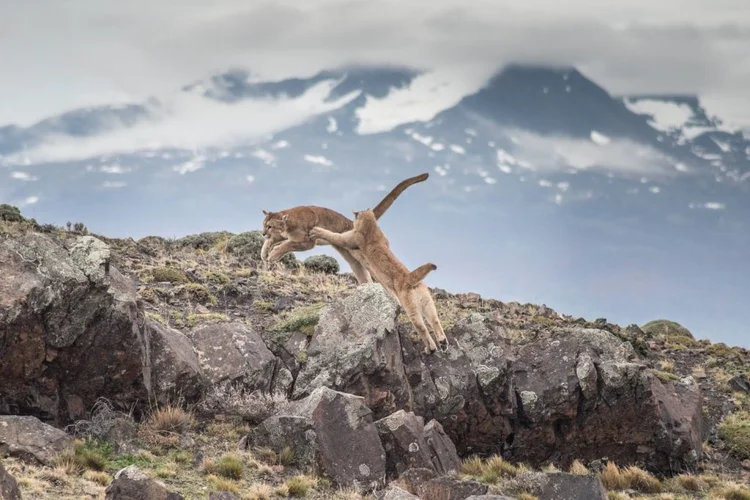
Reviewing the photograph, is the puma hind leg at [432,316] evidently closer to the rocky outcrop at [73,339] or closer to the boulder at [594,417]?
the boulder at [594,417]

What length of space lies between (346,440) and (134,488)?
4.40m

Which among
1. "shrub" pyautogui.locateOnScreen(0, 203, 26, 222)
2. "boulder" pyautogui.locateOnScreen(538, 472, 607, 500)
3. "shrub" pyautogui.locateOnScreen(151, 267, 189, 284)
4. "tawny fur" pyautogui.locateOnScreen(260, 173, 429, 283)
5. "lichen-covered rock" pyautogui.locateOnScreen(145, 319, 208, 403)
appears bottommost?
"boulder" pyautogui.locateOnScreen(538, 472, 607, 500)

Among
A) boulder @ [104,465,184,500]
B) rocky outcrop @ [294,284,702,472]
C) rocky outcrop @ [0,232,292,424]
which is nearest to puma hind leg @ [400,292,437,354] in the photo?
rocky outcrop @ [294,284,702,472]

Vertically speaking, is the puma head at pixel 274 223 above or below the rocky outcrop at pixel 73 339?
above

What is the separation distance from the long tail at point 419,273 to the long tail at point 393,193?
344 centimetres

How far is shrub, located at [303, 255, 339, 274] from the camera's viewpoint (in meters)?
31.2

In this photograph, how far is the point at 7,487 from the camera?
8.57m

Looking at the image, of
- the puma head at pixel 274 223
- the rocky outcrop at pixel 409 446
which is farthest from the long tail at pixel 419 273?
the puma head at pixel 274 223

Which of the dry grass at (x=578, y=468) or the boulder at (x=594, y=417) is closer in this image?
the dry grass at (x=578, y=468)

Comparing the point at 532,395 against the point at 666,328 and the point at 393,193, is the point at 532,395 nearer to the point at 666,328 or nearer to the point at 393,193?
the point at 393,193

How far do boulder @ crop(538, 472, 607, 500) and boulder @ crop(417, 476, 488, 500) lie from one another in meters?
1.34

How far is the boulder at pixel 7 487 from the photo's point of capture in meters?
8.46

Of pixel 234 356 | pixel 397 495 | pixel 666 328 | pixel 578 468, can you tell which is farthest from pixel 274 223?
pixel 666 328

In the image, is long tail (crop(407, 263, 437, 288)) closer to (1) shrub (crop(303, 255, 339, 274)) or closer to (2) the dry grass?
(2) the dry grass
